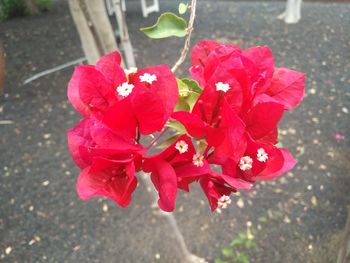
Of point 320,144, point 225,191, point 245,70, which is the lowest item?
point 320,144

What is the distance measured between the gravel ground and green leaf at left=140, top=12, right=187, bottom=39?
3.51ft

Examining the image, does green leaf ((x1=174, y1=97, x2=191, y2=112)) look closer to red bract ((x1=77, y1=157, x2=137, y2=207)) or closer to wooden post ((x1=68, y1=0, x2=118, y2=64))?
red bract ((x1=77, y1=157, x2=137, y2=207))

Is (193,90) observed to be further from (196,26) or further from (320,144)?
(196,26)

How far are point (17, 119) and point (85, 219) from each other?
3.12 ft

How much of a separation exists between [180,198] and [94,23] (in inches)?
35.9

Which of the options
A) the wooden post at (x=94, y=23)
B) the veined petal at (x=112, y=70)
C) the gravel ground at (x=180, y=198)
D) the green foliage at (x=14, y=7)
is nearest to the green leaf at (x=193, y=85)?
the veined petal at (x=112, y=70)

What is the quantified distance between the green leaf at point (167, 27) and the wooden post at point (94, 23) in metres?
0.76

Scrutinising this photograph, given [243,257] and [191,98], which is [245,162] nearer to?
[191,98]

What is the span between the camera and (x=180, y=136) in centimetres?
45

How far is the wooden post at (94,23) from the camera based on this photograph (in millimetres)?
1272

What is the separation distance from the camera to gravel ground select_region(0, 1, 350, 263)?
1.56 m

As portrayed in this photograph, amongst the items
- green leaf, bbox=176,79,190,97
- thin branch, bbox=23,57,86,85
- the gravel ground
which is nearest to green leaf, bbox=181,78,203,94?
green leaf, bbox=176,79,190,97

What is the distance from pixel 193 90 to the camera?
21.3 inches

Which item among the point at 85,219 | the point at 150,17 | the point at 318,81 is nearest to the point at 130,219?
the point at 85,219
